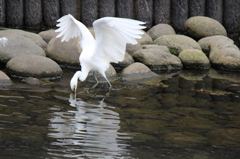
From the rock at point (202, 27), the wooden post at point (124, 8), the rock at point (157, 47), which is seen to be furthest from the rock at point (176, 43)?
the wooden post at point (124, 8)

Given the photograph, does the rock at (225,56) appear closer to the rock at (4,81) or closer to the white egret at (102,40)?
the white egret at (102,40)

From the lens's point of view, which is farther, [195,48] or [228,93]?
[195,48]

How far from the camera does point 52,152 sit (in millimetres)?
4645

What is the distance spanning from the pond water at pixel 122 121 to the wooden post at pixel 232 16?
4760 millimetres

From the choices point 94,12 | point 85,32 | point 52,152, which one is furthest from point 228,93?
point 94,12

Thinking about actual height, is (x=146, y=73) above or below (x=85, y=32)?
below

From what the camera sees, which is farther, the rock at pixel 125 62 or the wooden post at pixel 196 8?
the wooden post at pixel 196 8

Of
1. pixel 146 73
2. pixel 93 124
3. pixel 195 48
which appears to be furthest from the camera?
pixel 195 48

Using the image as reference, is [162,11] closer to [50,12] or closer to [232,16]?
[232,16]

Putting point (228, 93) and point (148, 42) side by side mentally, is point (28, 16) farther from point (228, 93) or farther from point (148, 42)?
point (228, 93)

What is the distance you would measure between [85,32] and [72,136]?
385 centimetres

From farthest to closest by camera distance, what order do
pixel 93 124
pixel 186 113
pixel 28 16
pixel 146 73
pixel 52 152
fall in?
pixel 28 16 → pixel 146 73 → pixel 186 113 → pixel 93 124 → pixel 52 152

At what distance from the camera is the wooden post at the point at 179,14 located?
1289cm

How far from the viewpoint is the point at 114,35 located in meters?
7.72
